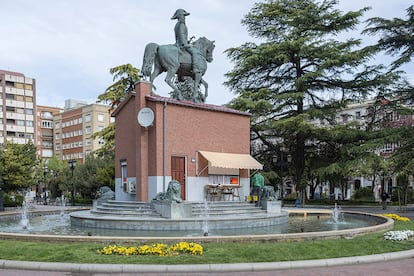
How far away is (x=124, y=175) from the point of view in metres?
20.2

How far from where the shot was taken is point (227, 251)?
9.64 metres

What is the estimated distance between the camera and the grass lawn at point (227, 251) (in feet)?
29.3

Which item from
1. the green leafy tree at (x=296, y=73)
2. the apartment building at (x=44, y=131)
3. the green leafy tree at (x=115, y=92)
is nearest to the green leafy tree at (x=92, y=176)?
the green leafy tree at (x=115, y=92)

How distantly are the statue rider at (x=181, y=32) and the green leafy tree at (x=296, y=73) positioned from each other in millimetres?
11681

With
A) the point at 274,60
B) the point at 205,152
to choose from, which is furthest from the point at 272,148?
the point at 205,152

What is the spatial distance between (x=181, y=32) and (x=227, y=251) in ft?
43.4

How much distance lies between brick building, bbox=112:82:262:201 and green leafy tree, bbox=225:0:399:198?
37.3ft

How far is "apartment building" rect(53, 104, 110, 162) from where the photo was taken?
3223 inches

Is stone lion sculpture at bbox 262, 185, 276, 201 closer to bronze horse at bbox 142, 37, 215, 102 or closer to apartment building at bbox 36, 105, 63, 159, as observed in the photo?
bronze horse at bbox 142, 37, 215, 102

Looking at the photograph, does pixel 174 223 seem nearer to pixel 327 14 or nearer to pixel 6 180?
pixel 6 180

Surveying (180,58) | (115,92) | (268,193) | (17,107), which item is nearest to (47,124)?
(17,107)

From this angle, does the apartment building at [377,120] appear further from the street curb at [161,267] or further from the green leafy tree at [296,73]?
the street curb at [161,267]

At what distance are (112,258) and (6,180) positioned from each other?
26402 mm

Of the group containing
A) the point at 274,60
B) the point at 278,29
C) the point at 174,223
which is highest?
the point at 278,29
